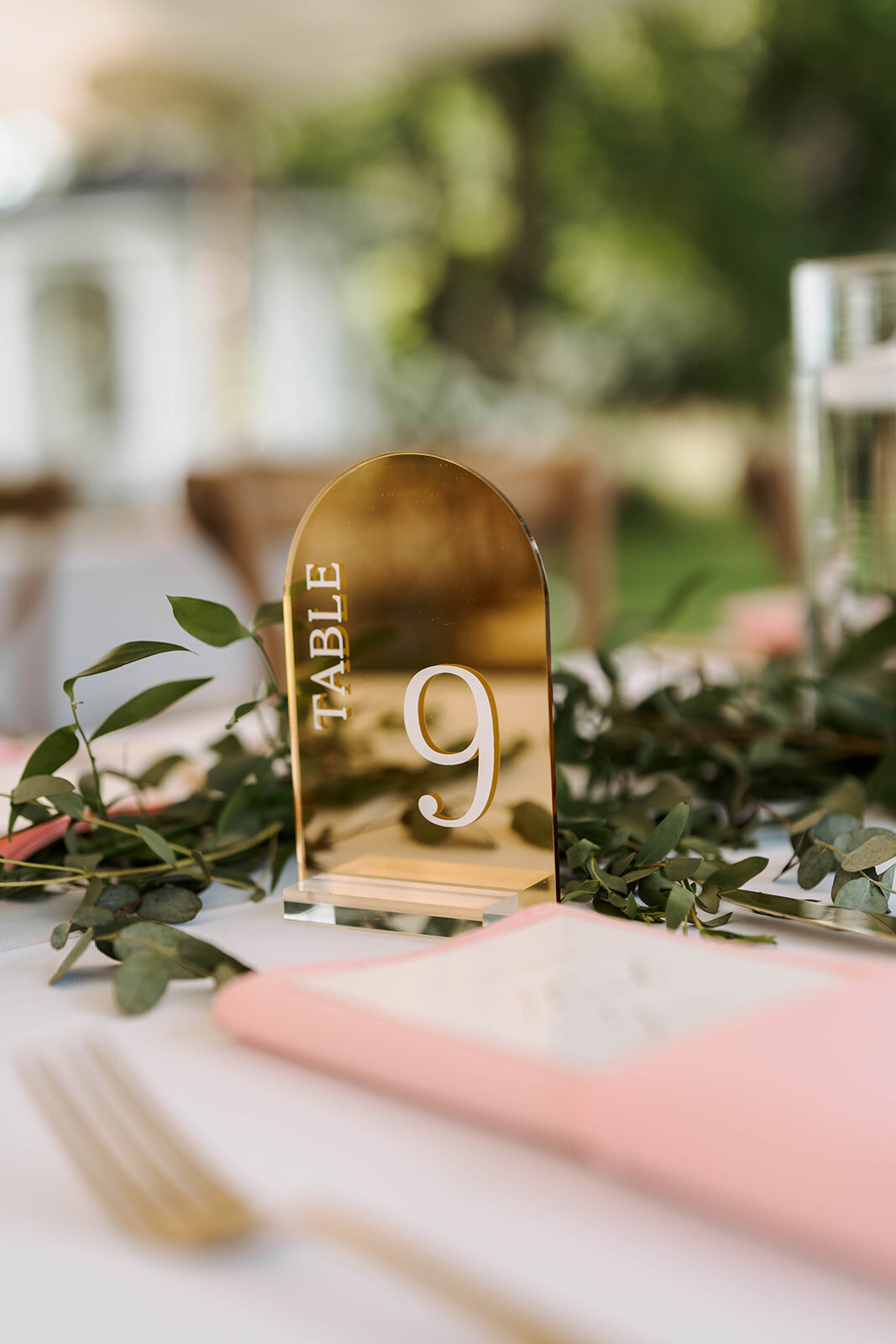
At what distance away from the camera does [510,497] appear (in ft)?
5.96

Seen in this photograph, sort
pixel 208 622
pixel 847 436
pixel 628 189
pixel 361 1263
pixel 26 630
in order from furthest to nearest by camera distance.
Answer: pixel 628 189 → pixel 26 630 → pixel 847 436 → pixel 208 622 → pixel 361 1263

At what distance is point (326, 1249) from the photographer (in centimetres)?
26

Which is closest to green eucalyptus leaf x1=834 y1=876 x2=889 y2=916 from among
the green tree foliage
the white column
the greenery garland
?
the greenery garland

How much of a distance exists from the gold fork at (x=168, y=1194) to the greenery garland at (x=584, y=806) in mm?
60

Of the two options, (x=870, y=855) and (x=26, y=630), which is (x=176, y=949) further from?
(x=26, y=630)

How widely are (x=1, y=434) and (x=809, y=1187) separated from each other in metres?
9.57

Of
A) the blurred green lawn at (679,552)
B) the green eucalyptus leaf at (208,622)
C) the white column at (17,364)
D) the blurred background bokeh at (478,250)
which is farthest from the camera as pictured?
the white column at (17,364)

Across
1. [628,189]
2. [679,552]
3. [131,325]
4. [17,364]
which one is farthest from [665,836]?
[17,364]

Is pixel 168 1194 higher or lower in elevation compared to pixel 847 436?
lower

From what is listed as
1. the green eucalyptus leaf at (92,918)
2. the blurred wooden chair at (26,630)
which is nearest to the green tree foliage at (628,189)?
the blurred wooden chair at (26,630)

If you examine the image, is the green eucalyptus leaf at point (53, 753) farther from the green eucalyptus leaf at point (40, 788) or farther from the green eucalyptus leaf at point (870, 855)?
the green eucalyptus leaf at point (870, 855)

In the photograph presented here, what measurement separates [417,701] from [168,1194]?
239 millimetres

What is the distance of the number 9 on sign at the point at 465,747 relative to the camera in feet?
1.53

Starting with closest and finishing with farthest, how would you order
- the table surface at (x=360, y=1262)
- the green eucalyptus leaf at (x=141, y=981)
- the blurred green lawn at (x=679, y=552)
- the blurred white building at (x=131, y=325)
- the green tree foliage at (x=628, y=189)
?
the table surface at (x=360, y=1262) < the green eucalyptus leaf at (x=141, y=981) < the green tree foliage at (x=628, y=189) < the blurred green lawn at (x=679, y=552) < the blurred white building at (x=131, y=325)
